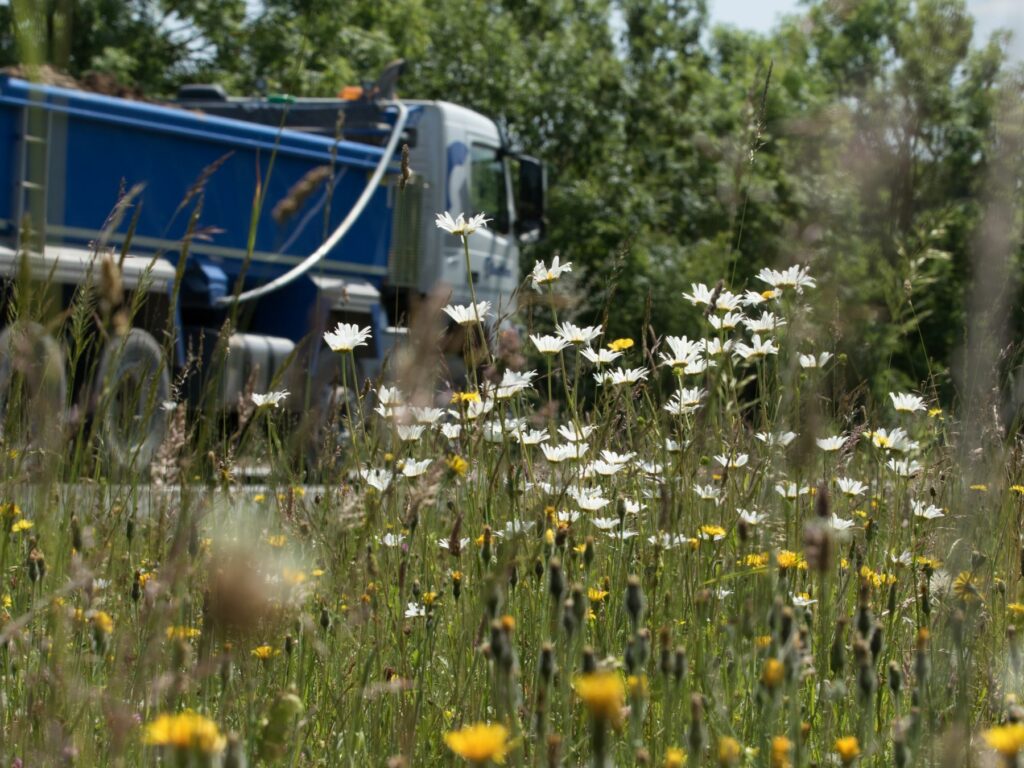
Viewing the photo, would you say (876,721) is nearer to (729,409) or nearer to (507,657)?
(729,409)

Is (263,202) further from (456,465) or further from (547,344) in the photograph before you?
(456,465)

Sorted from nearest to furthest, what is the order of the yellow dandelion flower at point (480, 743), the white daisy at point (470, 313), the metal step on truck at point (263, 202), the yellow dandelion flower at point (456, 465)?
the yellow dandelion flower at point (480, 743) → the yellow dandelion flower at point (456, 465) → the white daisy at point (470, 313) → the metal step on truck at point (263, 202)

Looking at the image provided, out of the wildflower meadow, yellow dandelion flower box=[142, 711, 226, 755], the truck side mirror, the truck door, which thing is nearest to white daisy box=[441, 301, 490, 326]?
the wildflower meadow

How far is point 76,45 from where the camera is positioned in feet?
58.7

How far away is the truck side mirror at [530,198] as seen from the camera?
11648 millimetres

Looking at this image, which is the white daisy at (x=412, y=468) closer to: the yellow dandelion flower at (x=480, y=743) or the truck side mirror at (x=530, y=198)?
the yellow dandelion flower at (x=480, y=743)

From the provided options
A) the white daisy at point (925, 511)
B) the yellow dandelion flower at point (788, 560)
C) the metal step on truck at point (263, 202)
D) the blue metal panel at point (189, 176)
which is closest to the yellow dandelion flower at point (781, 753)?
the yellow dandelion flower at point (788, 560)

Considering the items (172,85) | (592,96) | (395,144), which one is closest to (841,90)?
(592,96)

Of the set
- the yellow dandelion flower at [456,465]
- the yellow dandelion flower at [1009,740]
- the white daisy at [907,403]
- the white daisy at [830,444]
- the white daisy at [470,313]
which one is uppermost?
the white daisy at [470,313]

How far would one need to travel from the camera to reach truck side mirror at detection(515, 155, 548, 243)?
11.6 meters

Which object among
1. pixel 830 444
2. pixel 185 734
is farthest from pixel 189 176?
pixel 185 734

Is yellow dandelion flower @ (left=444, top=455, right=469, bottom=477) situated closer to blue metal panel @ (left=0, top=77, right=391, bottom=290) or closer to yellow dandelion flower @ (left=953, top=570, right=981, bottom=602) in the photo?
yellow dandelion flower @ (left=953, top=570, right=981, bottom=602)

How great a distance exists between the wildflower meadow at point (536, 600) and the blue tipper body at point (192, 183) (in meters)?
5.36

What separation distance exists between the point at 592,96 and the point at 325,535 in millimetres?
20062
